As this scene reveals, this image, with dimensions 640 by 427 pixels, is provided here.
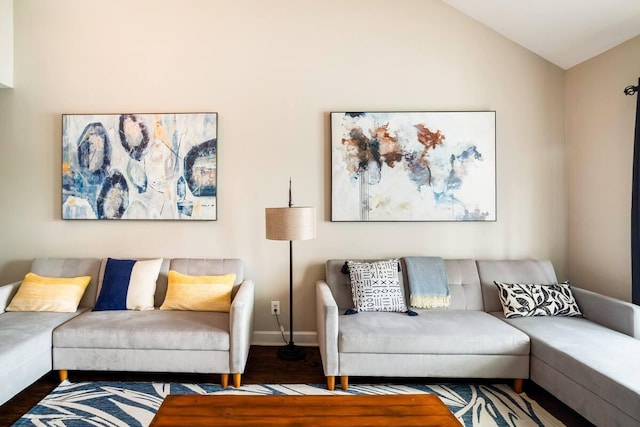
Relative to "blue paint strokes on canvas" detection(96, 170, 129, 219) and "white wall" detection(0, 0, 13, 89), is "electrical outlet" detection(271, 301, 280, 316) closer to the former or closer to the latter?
"blue paint strokes on canvas" detection(96, 170, 129, 219)

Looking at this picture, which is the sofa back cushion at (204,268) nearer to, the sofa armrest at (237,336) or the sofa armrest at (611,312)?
the sofa armrest at (237,336)

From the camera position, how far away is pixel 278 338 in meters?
2.91

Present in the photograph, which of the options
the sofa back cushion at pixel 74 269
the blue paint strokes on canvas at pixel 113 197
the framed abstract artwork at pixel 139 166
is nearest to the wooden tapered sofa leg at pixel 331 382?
the framed abstract artwork at pixel 139 166

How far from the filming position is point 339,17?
9.54ft

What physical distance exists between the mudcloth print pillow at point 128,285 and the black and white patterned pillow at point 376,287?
64.1 inches

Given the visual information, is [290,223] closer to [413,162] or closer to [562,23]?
[413,162]

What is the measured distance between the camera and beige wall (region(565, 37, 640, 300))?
245 cm

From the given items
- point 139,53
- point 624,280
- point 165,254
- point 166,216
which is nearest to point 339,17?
point 139,53

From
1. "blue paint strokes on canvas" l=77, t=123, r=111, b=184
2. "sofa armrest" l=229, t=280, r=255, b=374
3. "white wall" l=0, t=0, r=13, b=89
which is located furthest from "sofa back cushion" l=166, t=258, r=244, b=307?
"white wall" l=0, t=0, r=13, b=89

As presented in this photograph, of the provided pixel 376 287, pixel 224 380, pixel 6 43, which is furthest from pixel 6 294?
pixel 376 287

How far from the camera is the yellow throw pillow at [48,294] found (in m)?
2.48

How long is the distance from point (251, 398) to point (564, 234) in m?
3.01

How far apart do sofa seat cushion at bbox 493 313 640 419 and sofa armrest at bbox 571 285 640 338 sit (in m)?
0.06

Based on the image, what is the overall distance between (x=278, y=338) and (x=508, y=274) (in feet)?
6.74
